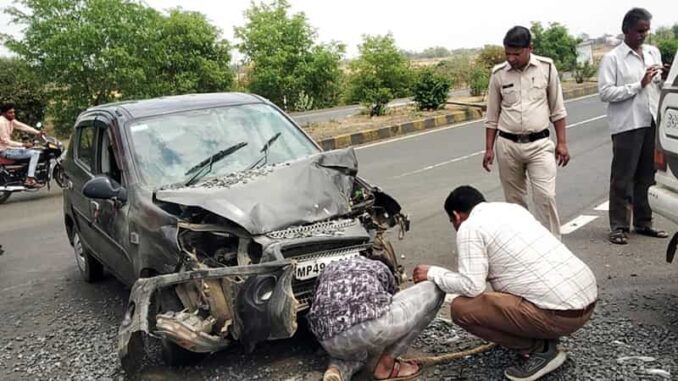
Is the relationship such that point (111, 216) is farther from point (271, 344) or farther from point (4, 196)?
point (4, 196)

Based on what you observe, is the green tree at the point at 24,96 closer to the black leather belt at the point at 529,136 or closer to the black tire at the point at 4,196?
the black tire at the point at 4,196

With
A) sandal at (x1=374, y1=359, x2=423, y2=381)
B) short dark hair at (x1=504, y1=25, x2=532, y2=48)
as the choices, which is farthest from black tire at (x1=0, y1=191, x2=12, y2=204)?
sandal at (x1=374, y1=359, x2=423, y2=381)

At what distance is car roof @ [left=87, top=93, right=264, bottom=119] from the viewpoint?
5.12 metres

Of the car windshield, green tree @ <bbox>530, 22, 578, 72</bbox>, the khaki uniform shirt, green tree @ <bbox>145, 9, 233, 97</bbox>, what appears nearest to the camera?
the car windshield

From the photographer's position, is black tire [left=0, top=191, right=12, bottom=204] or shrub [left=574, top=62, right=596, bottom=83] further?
shrub [left=574, top=62, right=596, bottom=83]

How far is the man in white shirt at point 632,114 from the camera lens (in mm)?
5512

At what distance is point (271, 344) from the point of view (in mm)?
4133

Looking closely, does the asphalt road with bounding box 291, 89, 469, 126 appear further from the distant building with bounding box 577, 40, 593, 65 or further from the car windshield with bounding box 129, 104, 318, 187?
the car windshield with bounding box 129, 104, 318, 187

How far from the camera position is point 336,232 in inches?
150

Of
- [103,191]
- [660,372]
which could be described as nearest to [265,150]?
[103,191]

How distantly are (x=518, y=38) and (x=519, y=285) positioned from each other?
7.41ft

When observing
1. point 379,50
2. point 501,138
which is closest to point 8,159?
point 501,138

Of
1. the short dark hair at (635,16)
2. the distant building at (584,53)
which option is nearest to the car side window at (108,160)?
the short dark hair at (635,16)

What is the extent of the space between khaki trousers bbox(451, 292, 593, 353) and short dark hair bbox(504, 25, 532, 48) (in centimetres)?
224
